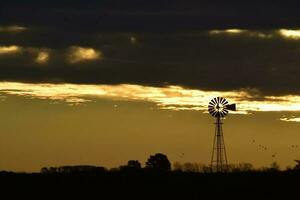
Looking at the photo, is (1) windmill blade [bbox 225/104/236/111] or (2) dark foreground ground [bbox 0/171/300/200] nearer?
(2) dark foreground ground [bbox 0/171/300/200]

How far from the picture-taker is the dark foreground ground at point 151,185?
5722 cm

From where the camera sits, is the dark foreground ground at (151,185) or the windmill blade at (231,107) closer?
the dark foreground ground at (151,185)

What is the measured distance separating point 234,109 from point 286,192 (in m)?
47.2

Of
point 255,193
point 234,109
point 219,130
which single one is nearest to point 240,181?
point 255,193

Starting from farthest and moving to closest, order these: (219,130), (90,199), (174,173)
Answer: (219,130) < (174,173) < (90,199)

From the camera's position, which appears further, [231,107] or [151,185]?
[231,107]

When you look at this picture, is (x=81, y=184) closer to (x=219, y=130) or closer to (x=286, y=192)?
(x=286, y=192)

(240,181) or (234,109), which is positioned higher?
(234,109)

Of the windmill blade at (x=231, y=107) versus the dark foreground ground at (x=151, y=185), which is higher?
the windmill blade at (x=231, y=107)

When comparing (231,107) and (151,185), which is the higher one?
(231,107)

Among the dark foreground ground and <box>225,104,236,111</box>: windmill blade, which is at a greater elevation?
<box>225,104,236,111</box>: windmill blade

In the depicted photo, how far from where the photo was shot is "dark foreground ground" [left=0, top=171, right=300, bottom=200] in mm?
57219

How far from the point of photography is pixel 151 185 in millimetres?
60406

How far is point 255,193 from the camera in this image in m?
58.1
